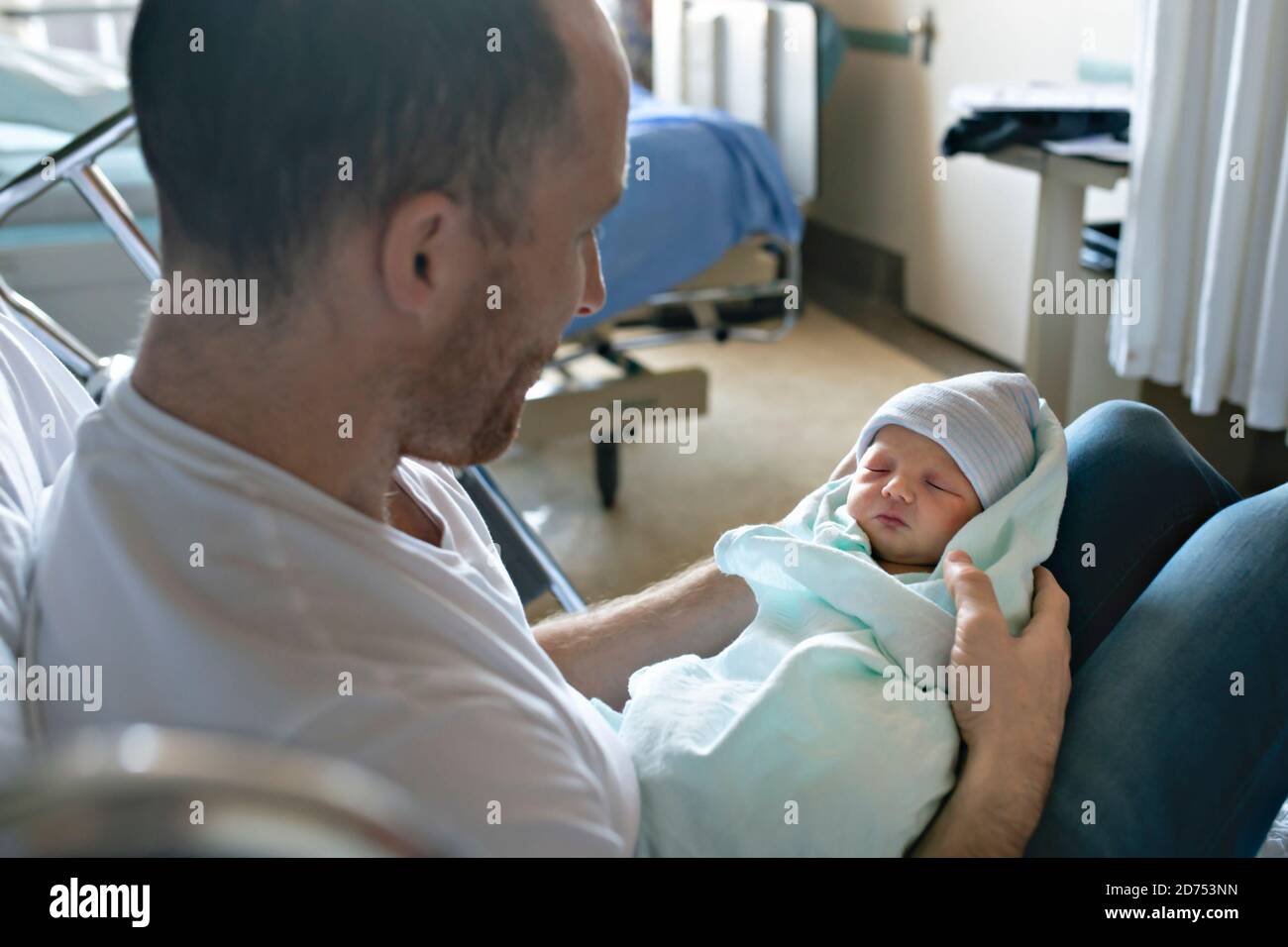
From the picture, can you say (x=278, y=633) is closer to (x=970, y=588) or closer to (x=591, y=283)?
(x=591, y=283)

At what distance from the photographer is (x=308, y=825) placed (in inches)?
13.4

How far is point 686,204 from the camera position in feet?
8.66

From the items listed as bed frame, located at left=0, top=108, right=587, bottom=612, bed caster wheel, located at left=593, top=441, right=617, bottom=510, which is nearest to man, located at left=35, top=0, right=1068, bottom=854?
bed frame, located at left=0, top=108, right=587, bottom=612

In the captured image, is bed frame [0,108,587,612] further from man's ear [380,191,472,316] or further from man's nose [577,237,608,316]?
man's ear [380,191,472,316]

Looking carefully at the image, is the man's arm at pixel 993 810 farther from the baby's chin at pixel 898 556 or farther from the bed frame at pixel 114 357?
the bed frame at pixel 114 357

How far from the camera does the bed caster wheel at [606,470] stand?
2.87m

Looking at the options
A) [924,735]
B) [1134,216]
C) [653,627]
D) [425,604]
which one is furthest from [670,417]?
[425,604]

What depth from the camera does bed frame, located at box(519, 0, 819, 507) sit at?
2.79 metres

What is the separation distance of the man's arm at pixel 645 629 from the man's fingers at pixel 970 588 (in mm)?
278

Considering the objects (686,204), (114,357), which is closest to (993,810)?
(114,357)

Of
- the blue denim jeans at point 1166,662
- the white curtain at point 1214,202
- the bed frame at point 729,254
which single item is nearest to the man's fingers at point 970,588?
the blue denim jeans at point 1166,662
